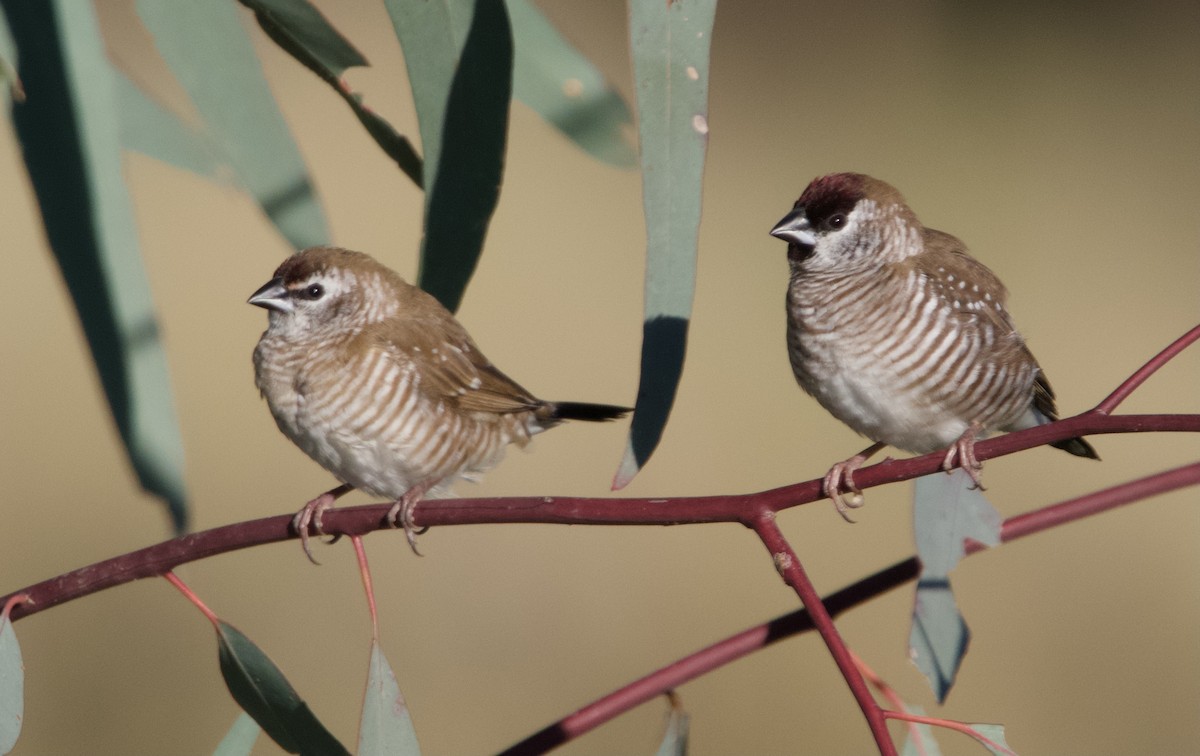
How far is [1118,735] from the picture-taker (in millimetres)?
6023

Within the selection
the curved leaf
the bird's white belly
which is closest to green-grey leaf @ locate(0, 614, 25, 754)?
the curved leaf

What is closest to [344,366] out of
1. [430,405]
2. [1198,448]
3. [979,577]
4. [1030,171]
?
Answer: [430,405]

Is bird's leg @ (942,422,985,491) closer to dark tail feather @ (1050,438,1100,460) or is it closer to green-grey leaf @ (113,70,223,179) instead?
dark tail feather @ (1050,438,1100,460)

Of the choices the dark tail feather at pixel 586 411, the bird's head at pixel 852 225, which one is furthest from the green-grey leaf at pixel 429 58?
the bird's head at pixel 852 225

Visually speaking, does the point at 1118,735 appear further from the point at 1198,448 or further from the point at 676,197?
the point at 676,197

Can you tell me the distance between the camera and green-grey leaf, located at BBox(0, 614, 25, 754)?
2.00 metres

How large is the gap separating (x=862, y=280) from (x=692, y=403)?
14.9 ft

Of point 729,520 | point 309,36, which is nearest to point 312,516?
point 309,36

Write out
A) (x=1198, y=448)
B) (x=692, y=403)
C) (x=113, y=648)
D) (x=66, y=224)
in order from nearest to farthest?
(x=66, y=224) < (x=113, y=648) < (x=1198, y=448) < (x=692, y=403)

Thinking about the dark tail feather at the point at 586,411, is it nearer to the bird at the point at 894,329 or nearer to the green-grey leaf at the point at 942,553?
the bird at the point at 894,329

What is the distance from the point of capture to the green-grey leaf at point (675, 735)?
2332mm

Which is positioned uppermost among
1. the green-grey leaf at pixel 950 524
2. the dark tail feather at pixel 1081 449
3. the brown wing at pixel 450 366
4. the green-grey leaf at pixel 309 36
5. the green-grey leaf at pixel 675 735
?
the green-grey leaf at pixel 309 36

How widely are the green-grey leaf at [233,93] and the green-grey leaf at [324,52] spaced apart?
9 cm

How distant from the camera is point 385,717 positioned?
6.59 feet
